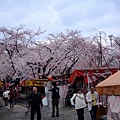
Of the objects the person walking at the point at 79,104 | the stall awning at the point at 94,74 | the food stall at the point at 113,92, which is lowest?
the person walking at the point at 79,104

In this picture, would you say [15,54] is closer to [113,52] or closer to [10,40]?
[10,40]

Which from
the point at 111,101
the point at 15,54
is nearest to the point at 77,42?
the point at 15,54

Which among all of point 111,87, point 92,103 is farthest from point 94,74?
point 111,87

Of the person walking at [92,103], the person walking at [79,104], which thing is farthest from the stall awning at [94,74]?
the person walking at [92,103]

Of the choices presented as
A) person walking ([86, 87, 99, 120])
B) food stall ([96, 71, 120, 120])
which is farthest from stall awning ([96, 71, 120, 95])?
person walking ([86, 87, 99, 120])

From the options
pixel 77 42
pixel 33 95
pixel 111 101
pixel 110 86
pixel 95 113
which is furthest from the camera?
pixel 77 42

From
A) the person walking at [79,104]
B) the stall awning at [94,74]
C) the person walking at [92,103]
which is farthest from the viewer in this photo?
the stall awning at [94,74]

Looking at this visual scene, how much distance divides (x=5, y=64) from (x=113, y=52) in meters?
12.7

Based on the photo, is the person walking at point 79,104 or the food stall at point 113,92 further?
the person walking at point 79,104

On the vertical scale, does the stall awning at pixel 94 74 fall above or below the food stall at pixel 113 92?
above

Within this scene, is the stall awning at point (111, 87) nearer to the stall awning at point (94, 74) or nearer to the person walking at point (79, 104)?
the person walking at point (79, 104)

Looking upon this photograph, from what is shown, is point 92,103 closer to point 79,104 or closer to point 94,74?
point 79,104

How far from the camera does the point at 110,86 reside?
568cm

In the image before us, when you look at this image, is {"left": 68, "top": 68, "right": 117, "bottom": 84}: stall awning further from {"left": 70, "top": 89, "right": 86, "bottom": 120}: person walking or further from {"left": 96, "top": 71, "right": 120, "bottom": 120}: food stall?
{"left": 96, "top": 71, "right": 120, "bottom": 120}: food stall
